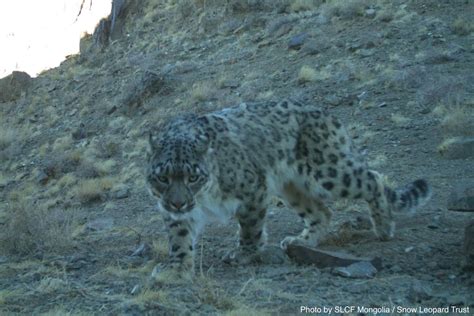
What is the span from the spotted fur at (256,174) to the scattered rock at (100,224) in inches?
156

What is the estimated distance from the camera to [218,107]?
20141 mm

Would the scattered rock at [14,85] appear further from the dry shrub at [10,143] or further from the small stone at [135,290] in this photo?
the small stone at [135,290]

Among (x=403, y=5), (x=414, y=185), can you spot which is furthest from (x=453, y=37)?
(x=414, y=185)

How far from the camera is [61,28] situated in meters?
39.3

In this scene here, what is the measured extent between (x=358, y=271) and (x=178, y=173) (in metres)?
2.01

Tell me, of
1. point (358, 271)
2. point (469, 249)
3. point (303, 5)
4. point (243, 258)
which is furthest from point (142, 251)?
point (303, 5)

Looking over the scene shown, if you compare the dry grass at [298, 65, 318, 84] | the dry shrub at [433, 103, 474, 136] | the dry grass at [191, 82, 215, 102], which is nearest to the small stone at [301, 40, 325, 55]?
the dry grass at [298, 65, 318, 84]

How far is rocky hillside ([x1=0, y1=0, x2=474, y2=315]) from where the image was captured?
6844mm

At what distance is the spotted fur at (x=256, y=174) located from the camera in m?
7.36

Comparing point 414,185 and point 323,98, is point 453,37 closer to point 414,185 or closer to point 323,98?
point 323,98

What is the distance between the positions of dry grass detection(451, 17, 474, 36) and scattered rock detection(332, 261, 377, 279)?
593 inches

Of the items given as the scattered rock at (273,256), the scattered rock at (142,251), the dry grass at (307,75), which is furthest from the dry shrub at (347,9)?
the scattered rock at (273,256)

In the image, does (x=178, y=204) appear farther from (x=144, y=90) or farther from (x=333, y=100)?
(x=144, y=90)

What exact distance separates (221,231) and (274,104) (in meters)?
2.15
